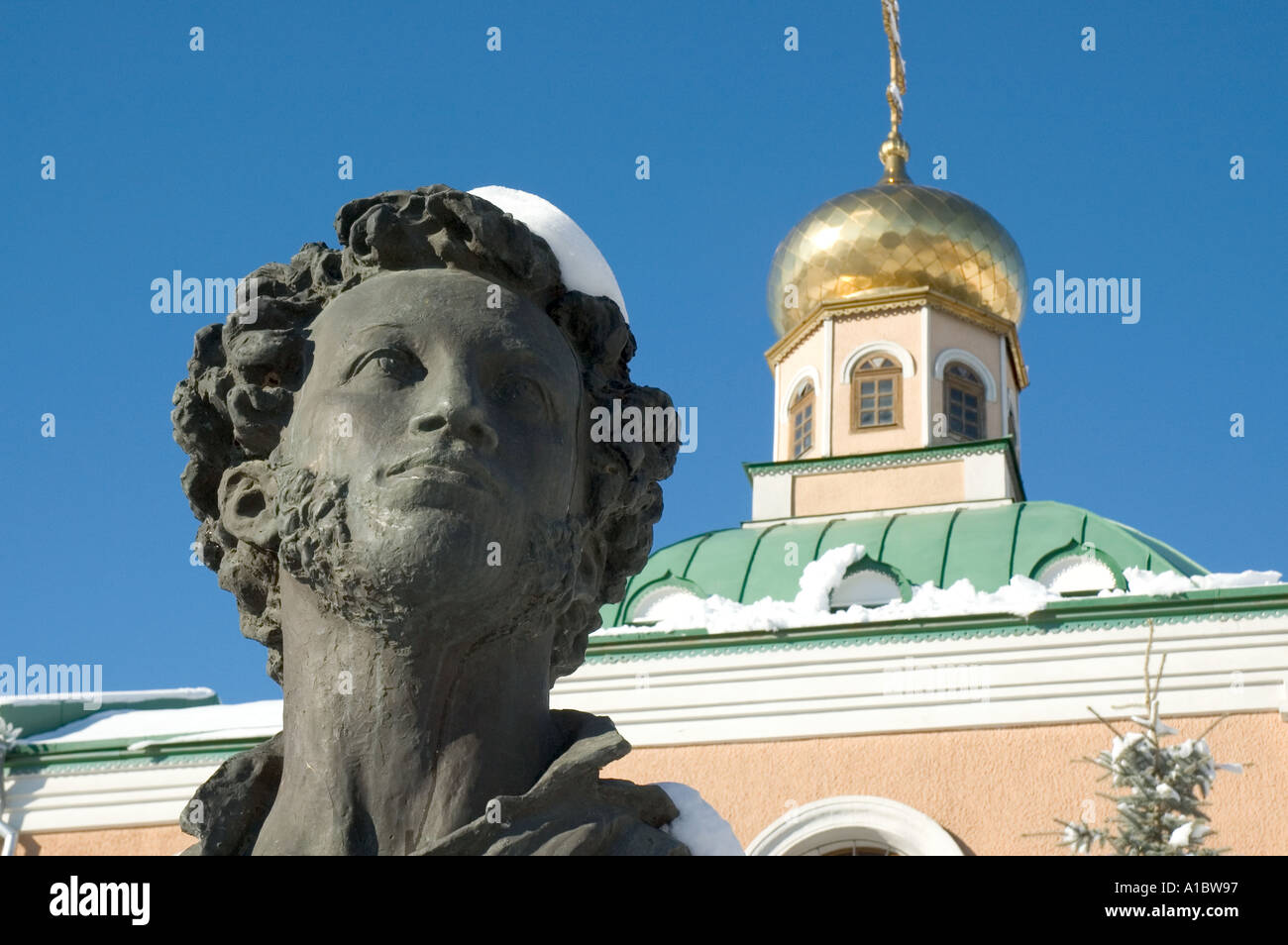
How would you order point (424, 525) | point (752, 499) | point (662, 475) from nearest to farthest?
1. point (424, 525)
2. point (662, 475)
3. point (752, 499)

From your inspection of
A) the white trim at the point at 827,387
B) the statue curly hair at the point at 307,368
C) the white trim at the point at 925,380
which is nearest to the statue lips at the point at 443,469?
the statue curly hair at the point at 307,368

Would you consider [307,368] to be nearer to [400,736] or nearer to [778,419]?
[400,736]

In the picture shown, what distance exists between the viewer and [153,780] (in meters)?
13.4

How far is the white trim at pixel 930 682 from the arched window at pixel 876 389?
5.94 m

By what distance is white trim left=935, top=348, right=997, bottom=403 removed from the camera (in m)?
18.8

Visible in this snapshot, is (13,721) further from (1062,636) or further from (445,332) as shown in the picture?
(445,332)

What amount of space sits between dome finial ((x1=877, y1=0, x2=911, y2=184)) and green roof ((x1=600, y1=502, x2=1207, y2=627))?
608cm

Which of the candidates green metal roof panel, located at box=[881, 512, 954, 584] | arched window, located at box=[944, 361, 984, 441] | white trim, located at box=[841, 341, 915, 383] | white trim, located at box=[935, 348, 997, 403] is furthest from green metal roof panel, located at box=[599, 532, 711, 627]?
white trim, located at box=[935, 348, 997, 403]

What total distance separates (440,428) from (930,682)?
10.4m

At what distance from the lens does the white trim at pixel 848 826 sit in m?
12.3

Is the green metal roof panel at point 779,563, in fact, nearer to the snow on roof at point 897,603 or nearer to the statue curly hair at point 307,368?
the snow on roof at point 897,603
